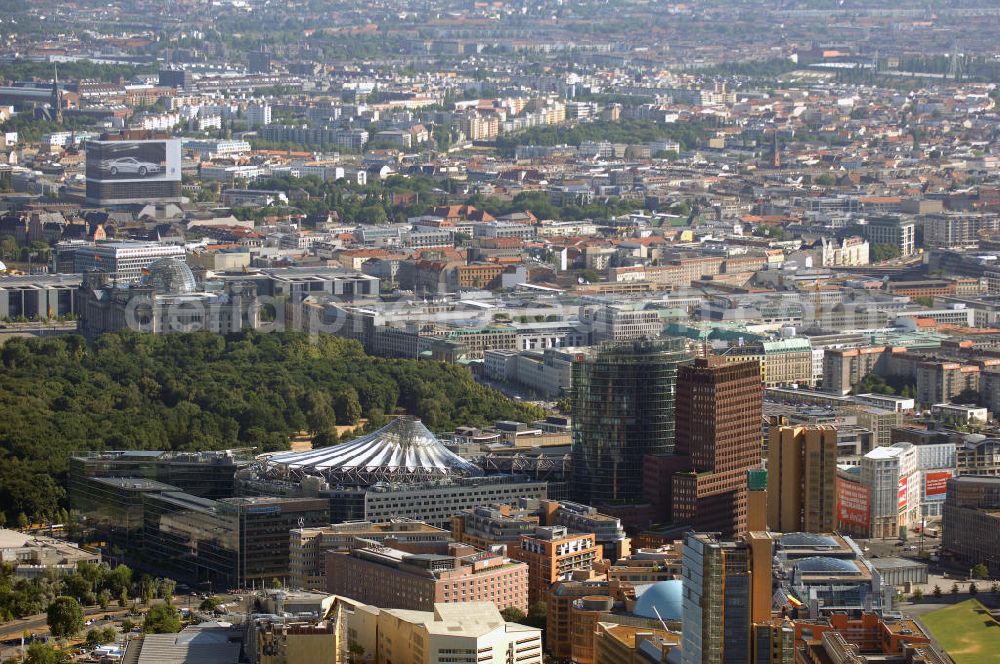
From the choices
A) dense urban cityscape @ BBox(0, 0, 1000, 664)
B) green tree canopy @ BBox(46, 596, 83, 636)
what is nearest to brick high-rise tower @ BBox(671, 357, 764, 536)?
dense urban cityscape @ BBox(0, 0, 1000, 664)

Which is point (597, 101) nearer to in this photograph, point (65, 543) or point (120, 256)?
point (120, 256)

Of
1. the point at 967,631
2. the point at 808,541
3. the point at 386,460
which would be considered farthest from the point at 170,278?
the point at 967,631

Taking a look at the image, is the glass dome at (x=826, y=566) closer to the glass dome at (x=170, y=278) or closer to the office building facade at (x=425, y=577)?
the office building facade at (x=425, y=577)

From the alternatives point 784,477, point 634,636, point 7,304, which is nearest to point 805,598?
point 634,636

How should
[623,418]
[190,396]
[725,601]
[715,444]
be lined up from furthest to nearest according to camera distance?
[190,396], [623,418], [715,444], [725,601]

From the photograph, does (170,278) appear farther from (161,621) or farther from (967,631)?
(967,631)

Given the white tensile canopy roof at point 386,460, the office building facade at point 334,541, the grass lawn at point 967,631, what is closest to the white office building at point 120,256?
the white tensile canopy roof at point 386,460
